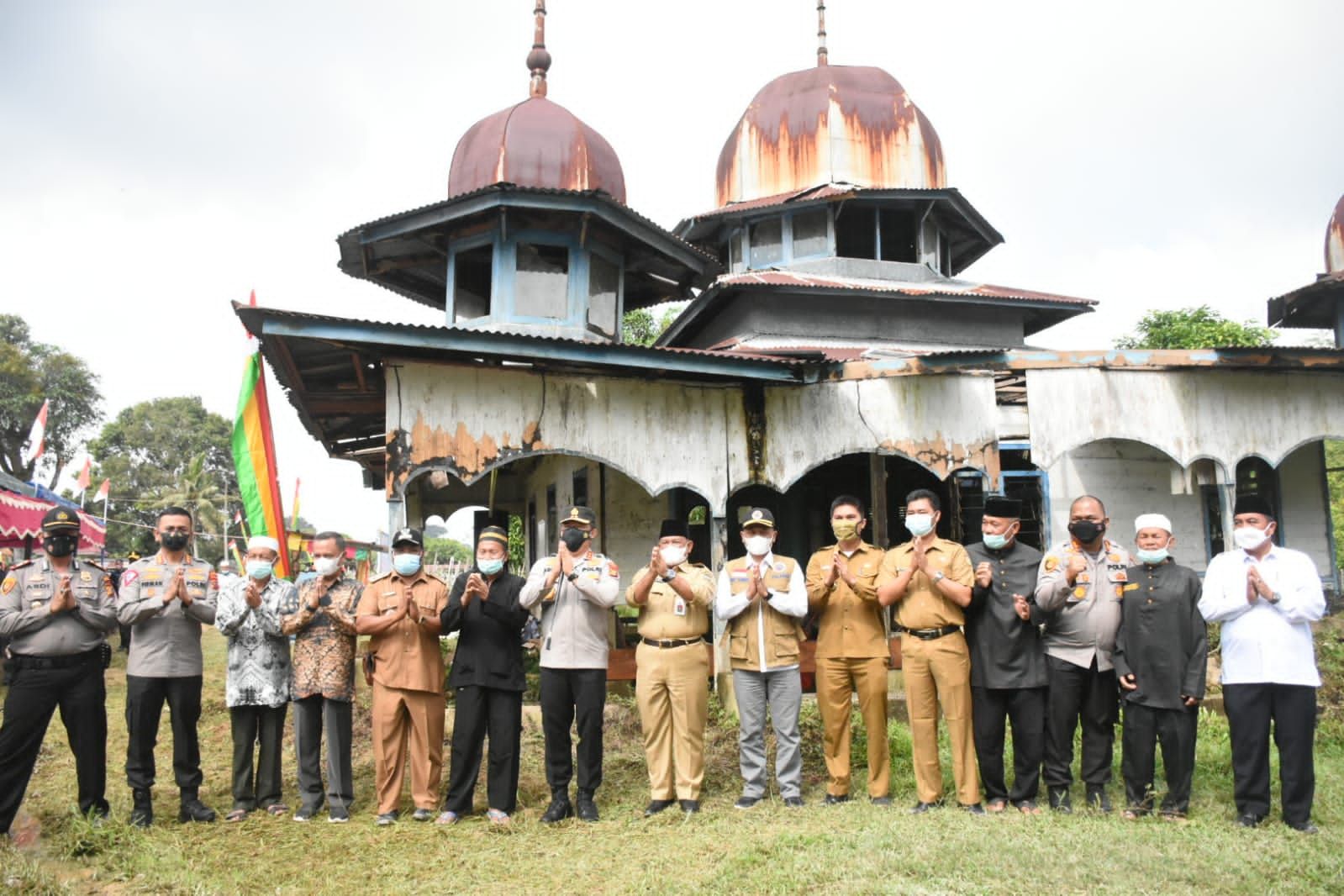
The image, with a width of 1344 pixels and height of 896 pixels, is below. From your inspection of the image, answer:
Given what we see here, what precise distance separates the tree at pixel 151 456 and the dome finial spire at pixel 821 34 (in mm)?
38939

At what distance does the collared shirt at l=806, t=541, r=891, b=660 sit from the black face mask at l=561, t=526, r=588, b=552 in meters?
1.48

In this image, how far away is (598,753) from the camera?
6051 mm

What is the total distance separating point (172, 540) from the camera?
5.90 metres

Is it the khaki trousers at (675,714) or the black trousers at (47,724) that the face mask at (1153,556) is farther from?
the black trousers at (47,724)

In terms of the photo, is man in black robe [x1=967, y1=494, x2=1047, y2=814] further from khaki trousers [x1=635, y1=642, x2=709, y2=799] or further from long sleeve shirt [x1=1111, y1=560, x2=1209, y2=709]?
khaki trousers [x1=635, y1=642, x2=709, y2=799]

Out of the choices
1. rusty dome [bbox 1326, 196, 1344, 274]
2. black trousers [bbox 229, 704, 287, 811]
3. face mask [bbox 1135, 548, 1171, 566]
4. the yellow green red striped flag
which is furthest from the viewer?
rusty dome [bbox 1326, 196, 1344, 274]

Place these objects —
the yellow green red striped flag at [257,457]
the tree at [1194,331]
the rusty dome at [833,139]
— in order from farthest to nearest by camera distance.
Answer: the tree at [1194,331] < the rusty dome at [833,139] < the yellow green red striped flag at [257,457]

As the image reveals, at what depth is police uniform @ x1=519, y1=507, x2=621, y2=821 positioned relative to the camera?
5922 mm

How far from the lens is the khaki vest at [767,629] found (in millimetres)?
6039

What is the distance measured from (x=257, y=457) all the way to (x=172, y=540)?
217 centimetres

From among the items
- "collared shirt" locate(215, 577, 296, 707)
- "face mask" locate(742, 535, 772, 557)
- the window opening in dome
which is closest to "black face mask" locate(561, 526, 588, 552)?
"face mask" locate(742, 535, 772, 557)

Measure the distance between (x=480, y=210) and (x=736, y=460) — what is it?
4188 millimetres

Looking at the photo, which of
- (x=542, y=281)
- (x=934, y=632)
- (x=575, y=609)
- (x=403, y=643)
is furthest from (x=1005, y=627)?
(x=542, y=281)

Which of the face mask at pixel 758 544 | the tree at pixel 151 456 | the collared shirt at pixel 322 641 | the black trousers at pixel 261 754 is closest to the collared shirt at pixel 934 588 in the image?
the face mask at pixel 758 544
